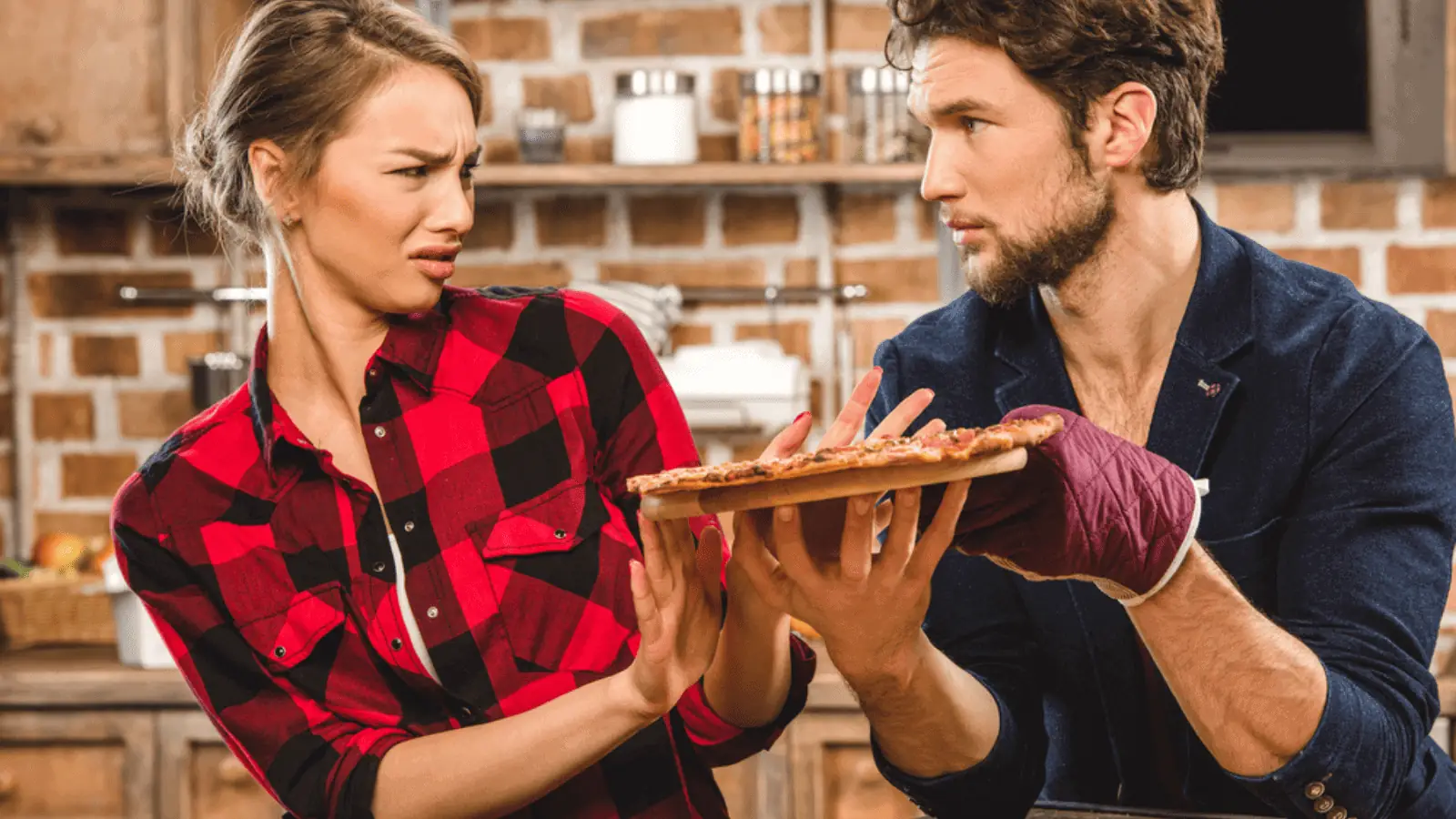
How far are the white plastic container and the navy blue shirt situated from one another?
1300 mm

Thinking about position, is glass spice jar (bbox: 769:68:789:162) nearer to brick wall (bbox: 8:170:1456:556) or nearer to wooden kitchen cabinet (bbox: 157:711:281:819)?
brick wall (bbox: 8:170:1456:556)

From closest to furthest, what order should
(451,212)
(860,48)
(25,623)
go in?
(451,212), (25,623), (860,48)

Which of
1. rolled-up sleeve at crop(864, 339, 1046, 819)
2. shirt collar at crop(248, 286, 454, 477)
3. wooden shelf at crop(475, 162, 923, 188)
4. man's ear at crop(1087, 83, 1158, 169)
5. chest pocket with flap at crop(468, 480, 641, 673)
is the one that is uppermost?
wooden shelf at crop(475, 162, 923, 188)

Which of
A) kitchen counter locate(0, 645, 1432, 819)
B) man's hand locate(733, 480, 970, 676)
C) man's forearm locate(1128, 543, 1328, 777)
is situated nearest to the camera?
man's hand locate(733, 480, 970, 676)

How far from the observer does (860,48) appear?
8.61ft

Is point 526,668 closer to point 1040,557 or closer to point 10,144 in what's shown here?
point 1040,557

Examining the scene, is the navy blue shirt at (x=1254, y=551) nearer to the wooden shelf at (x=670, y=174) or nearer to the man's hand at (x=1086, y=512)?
the man's hand at (x=1086, y=512)

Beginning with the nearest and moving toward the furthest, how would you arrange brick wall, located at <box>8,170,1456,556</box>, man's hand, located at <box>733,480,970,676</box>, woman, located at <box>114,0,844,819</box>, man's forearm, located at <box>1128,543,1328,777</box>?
man's hand, located at <box>733,480,970,676</box> → man's forearm, located at <box>1128,543,1328,777</box> → woman, located at <box>114,0,844,819</box> → brick wall, located at <box>8,170,1456,556</box>

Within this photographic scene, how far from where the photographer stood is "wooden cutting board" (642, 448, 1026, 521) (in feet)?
3.04

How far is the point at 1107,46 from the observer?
1385mm

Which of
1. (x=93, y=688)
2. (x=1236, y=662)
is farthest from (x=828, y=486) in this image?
(x=93, y=688)

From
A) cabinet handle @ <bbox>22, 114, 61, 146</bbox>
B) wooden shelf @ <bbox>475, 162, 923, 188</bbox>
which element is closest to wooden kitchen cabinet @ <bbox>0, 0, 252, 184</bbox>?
cabinet handle @ <bbox>22, 114, 61, 146</bbox>

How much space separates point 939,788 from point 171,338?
191 cm

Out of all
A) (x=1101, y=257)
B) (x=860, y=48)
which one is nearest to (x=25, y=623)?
(x=860, y=48)
